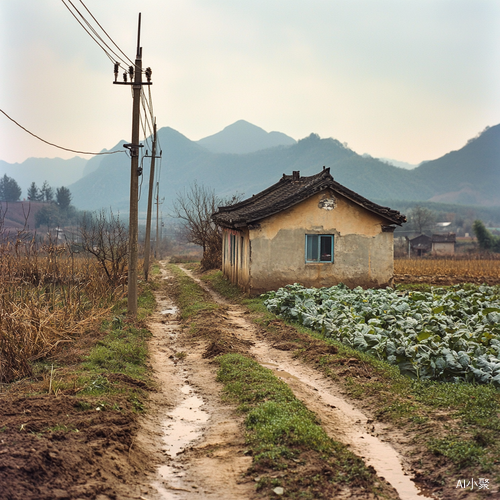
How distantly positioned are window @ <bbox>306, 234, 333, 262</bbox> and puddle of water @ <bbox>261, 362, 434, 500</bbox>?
12.2 metres

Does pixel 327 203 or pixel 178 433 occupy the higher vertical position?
pixel 327 203

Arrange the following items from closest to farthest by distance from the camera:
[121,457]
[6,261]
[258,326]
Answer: [121,457] < [6,261] < [258,326]

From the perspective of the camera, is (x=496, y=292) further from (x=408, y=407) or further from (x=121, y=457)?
(x=121, y=457)

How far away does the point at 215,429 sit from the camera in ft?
22.2

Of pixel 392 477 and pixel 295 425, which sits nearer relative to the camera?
pixel 392 477

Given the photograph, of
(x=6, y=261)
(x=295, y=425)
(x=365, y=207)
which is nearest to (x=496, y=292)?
(x=365, y=207)

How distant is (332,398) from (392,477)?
8.78 ft

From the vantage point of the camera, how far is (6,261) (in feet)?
35.9

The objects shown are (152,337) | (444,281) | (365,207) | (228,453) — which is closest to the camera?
(228,453)

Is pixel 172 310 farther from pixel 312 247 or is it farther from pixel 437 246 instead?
pixel 437 246

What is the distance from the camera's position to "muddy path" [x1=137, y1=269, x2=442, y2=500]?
527 cm

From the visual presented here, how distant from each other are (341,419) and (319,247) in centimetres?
1371

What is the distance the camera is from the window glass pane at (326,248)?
20766 mm

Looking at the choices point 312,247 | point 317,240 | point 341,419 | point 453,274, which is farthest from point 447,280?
point 341,419
